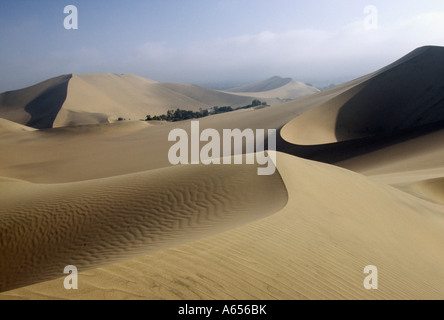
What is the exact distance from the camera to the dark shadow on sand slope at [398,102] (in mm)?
20167

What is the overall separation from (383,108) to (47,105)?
6596cm

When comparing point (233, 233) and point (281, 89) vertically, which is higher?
point (281, 89)

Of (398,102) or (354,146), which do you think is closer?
(354,146)

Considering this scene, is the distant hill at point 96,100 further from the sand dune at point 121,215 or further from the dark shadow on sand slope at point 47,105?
the sand dune at point 121,215

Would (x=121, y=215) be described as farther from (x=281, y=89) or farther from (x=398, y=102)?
(x=281, y=89)

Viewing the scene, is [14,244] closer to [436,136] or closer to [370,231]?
[370,231]

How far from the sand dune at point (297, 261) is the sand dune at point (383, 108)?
43.5 ft

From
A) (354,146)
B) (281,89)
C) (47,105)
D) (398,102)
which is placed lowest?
(354,146)

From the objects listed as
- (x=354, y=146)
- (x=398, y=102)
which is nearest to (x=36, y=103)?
(x=354, y=146)

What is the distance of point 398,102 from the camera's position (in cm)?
2192

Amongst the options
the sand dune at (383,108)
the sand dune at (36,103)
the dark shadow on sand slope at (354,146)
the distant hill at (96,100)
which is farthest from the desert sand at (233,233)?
the sand dune at (36,103)

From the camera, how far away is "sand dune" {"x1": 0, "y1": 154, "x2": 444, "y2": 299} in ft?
11.1

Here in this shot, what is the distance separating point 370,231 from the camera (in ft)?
20.8

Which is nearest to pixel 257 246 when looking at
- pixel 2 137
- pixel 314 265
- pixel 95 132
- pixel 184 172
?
pixel 314 265
